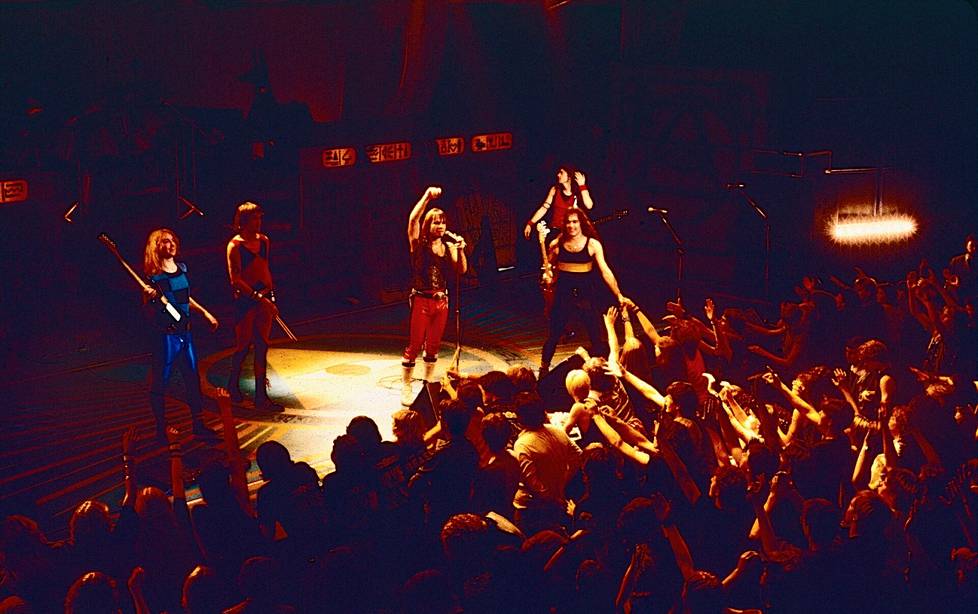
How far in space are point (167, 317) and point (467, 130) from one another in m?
7.59

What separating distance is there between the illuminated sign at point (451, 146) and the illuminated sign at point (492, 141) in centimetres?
22

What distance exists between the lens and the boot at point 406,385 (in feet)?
38.0

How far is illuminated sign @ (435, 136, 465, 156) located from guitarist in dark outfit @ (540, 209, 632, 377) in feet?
15.8

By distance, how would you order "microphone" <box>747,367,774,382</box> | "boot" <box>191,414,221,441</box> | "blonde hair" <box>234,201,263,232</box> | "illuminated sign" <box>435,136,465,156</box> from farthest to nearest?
1. "illuminated sign" <box>435,136,465,156</box>
2. "blonde hair" <box>234,201,263,232</box>
3. "boot" <box>191,414,221,441</box>
4. "microphone" <box>747,367,774,382</box>

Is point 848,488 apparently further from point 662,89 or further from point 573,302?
point 662,89

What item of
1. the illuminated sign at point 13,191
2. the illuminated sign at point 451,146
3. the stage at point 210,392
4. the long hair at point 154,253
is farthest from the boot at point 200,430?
the illuminated sign at point 451,146

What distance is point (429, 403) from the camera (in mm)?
9906

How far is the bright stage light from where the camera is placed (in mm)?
15070

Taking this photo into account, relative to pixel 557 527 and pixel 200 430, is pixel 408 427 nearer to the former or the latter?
pixel 557 527

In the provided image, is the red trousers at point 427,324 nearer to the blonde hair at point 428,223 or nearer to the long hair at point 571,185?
the blonde hair at point 428,223

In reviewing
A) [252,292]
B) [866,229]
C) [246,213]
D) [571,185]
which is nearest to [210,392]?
[252,292]

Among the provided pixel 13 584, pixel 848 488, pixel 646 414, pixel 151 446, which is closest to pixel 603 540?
pixel 848 488

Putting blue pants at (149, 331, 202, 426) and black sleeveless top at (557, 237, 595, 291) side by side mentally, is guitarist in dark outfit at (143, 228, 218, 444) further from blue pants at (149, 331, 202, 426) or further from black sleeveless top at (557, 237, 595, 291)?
black sleeveless top at (557, 237, 595, 291)

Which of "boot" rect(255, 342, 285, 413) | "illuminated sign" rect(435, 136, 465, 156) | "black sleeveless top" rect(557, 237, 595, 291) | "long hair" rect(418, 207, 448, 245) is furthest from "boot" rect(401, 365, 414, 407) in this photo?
"illuminated sign" rect(435, 136, 465, 156)
